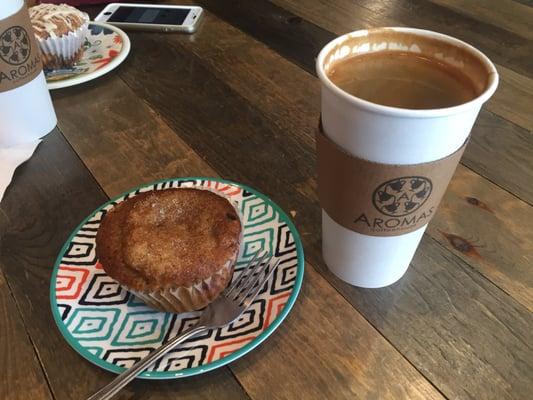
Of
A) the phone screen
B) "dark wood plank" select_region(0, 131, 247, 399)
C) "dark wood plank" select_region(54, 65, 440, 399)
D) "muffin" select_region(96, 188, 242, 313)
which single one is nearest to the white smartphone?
the phone screen

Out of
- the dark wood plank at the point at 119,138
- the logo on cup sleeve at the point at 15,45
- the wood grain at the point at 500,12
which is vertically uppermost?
the wood grain at the point at 500,12

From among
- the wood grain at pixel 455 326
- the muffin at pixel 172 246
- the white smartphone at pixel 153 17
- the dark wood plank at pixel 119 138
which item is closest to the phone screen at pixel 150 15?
the white smartphone at pixel 153 17

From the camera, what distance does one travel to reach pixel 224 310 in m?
0.58

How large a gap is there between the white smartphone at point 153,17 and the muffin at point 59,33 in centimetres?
15

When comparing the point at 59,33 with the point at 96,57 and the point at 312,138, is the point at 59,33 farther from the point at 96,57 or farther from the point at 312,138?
the point at 312,138

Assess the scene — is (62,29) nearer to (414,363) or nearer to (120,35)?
(120,35)

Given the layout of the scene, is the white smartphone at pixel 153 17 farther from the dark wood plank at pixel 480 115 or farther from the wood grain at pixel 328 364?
the wood grain at pixel 328 364

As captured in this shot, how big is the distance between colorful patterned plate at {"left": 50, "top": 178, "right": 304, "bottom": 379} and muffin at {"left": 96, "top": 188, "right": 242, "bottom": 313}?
0.11ft

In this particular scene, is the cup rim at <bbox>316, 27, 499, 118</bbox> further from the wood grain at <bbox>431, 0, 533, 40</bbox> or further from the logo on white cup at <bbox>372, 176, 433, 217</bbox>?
the wood grain at <bbox>431, 0, 533, 40</bbox>

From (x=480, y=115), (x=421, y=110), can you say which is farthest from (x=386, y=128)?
(x=480, y=115)

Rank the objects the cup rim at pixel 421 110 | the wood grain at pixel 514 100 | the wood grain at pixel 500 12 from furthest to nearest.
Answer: the wood grain at pixel 500 12 → the wood grain at pixel 514 100 → the cup rim at pixel 421 110

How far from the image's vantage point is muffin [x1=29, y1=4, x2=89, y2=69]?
99 centimetres

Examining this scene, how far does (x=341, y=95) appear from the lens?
18.1 inches

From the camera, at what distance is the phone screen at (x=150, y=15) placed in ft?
3.90
